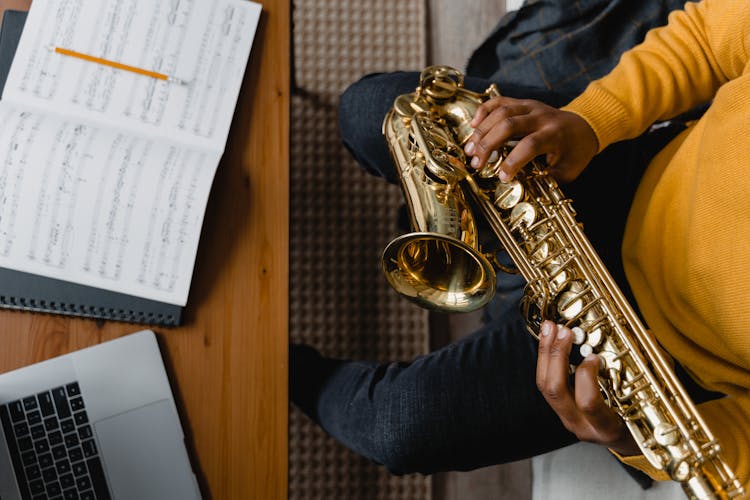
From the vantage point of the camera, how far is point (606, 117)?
847 millimetres

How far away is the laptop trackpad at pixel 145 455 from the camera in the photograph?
757mm

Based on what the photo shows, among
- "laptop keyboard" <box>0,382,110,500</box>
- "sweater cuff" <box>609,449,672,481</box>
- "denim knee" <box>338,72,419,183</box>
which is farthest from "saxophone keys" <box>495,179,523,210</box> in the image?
"laptop keyboard" <box>0,382,110,500</box>

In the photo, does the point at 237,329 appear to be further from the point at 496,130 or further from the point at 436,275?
the point at 496,130

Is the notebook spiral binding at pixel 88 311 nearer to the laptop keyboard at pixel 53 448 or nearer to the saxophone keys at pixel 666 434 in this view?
the laptop keyboard at pixel 53 448

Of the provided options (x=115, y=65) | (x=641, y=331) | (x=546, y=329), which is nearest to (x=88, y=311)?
(x=115, y=65)

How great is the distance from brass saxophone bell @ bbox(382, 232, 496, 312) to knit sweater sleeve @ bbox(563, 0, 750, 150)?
0.24 metres

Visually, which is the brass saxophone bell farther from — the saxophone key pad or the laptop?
the laptop

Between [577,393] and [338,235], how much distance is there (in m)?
0.76

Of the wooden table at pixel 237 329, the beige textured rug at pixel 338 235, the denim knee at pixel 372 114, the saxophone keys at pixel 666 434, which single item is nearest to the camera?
the saxophone keys at pixel 666 434

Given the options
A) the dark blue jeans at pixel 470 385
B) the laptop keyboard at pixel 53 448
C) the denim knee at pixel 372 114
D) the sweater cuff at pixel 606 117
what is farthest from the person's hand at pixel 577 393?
the laptop keyboard at pixel 53 448

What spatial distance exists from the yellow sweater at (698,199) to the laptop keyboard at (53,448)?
0.66 m

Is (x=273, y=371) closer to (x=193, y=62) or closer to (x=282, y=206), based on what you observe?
(x=282, y=206)

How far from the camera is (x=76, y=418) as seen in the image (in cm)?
76

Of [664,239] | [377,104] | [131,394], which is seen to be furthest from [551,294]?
[131,394]
